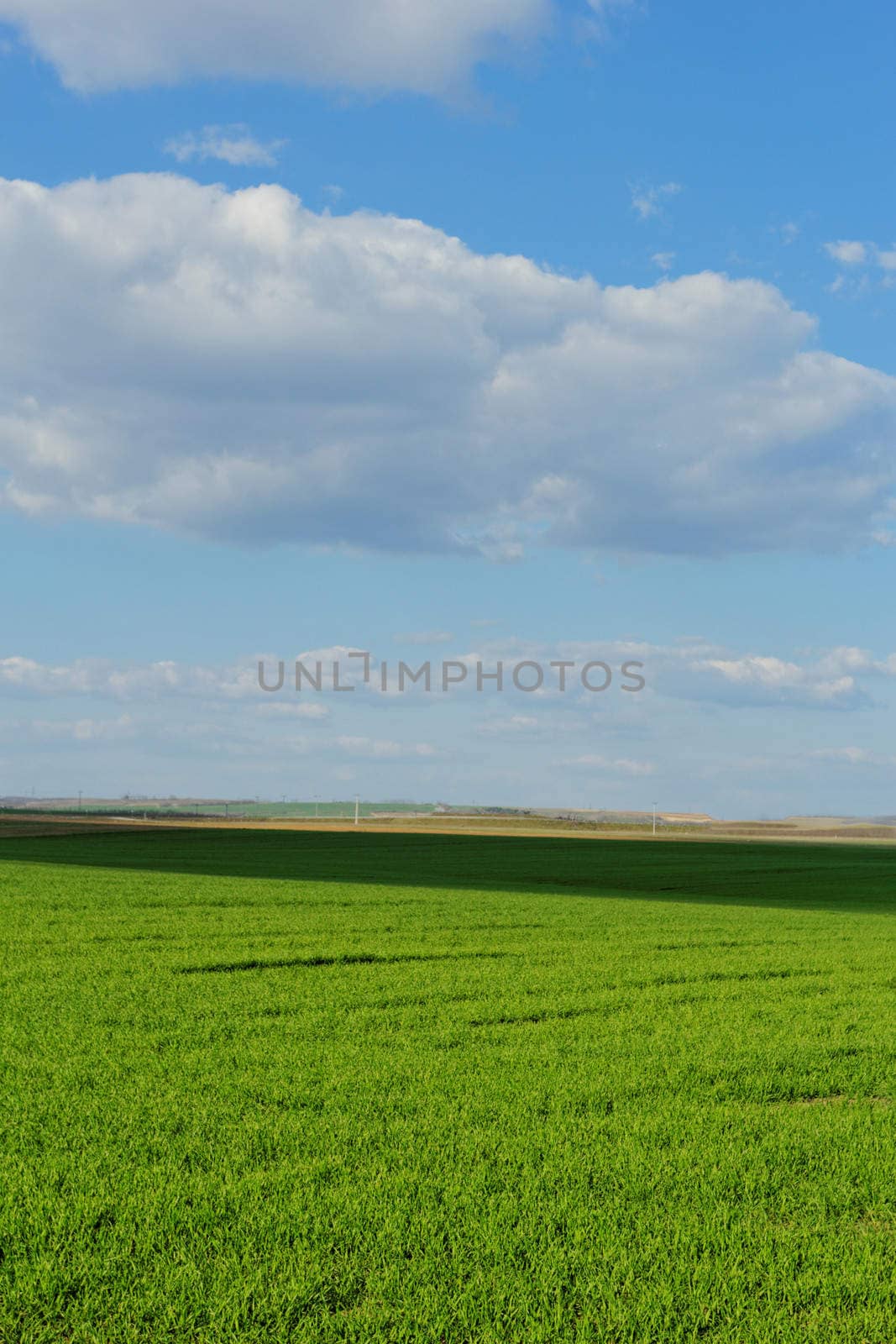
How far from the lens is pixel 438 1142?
708cm

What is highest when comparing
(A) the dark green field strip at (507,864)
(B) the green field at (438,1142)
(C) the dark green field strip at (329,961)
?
(B) the green field at (438,1142)

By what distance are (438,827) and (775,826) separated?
8164 centimetres

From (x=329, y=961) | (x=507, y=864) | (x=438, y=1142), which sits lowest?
(x=507, y=864)

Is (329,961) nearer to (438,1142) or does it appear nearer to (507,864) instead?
(438,1142)

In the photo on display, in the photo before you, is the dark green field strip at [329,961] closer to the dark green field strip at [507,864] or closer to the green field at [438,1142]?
the green field at [438,1142]

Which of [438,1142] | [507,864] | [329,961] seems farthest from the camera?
[507,864]

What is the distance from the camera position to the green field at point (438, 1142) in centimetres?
495

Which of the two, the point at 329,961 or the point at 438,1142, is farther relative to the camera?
the point at 329,961

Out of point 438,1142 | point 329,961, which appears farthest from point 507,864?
point 438,1142

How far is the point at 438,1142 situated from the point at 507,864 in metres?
43.0

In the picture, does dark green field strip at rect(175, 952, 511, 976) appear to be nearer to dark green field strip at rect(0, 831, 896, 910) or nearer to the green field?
the green field

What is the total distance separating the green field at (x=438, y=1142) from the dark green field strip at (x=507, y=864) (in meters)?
17.4

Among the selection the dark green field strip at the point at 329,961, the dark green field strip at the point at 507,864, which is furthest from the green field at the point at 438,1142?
the dark green field strip at the point at 507,864

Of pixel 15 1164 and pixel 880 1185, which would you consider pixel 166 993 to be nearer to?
pixel 15 1164
